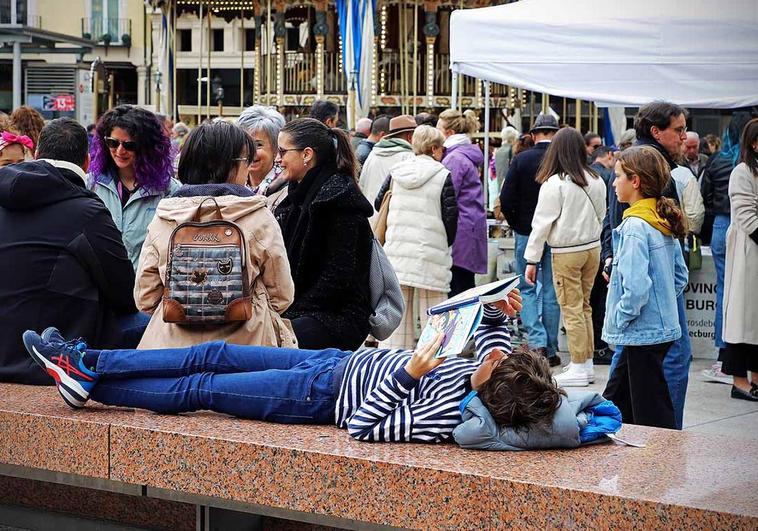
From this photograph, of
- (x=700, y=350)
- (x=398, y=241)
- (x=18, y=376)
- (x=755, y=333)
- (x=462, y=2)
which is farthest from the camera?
(x=462, y=2)

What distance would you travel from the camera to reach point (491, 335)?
182 inches

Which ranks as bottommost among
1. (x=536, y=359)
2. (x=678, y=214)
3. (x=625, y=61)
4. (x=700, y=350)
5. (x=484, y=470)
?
(x=700, y=350)

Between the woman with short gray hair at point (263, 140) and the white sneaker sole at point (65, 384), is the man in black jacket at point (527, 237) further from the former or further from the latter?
the white sneaker sole at point (65, 384)

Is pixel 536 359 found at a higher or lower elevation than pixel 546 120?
lower

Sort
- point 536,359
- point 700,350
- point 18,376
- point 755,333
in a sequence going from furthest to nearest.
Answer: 1. point 700,350
2. point 755,333
3. point 18,376
4. point 536,359

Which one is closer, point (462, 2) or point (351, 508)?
point (351, 508)

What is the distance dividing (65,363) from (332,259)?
5.05 feet

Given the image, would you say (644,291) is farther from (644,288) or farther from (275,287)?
(275,287)

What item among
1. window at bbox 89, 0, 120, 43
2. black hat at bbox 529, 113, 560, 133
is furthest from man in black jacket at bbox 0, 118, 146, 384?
window at bbox 89, 0, 120, 43

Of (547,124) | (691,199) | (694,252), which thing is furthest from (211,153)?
(547,124)

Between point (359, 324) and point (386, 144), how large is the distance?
544cm

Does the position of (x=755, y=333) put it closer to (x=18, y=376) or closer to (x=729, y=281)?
(x=729, y=281)

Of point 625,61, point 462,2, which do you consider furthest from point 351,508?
point 462,2

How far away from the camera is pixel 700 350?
11141 millimetres
